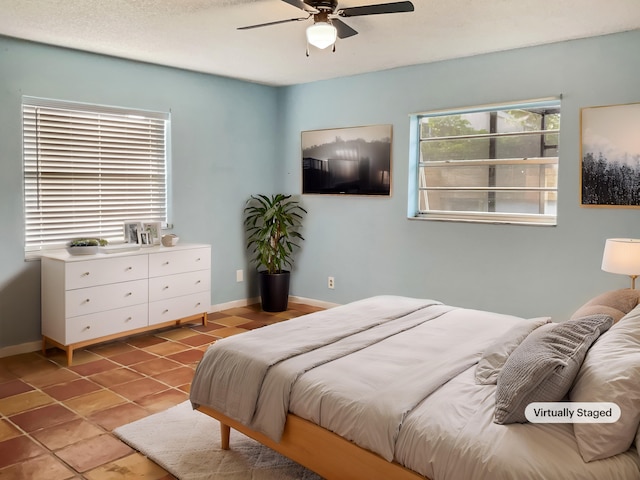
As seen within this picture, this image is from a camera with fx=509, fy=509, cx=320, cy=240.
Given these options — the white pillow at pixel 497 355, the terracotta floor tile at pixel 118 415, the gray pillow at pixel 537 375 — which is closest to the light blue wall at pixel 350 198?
the terracotta floor tile at pixel 118 415

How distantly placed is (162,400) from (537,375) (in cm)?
237

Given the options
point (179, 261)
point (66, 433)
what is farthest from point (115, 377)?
point (179, 261)

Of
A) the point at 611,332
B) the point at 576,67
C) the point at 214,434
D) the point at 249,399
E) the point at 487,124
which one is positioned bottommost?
the point at 214,434

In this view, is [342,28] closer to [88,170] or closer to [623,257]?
[623,257]

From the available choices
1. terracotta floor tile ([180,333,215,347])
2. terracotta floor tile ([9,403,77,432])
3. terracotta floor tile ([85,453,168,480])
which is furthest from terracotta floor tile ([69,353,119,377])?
terracotta floor tile ([85,453,168,480])

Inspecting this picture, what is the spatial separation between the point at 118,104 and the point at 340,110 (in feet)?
7.11

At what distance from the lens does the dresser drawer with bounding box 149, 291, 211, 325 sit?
4.44 meters

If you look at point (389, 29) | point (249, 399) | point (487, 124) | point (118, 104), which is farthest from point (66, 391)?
point (487, 124)

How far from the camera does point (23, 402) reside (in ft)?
10.4

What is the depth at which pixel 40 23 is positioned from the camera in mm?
3523

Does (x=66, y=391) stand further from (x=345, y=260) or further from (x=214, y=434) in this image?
(x=345, y=260)

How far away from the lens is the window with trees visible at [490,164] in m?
4.19

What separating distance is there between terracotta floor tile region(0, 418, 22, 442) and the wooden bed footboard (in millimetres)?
1426

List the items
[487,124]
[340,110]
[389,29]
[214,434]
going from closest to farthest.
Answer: [214,434]
[389,29]
[487,124]
[340,110]
